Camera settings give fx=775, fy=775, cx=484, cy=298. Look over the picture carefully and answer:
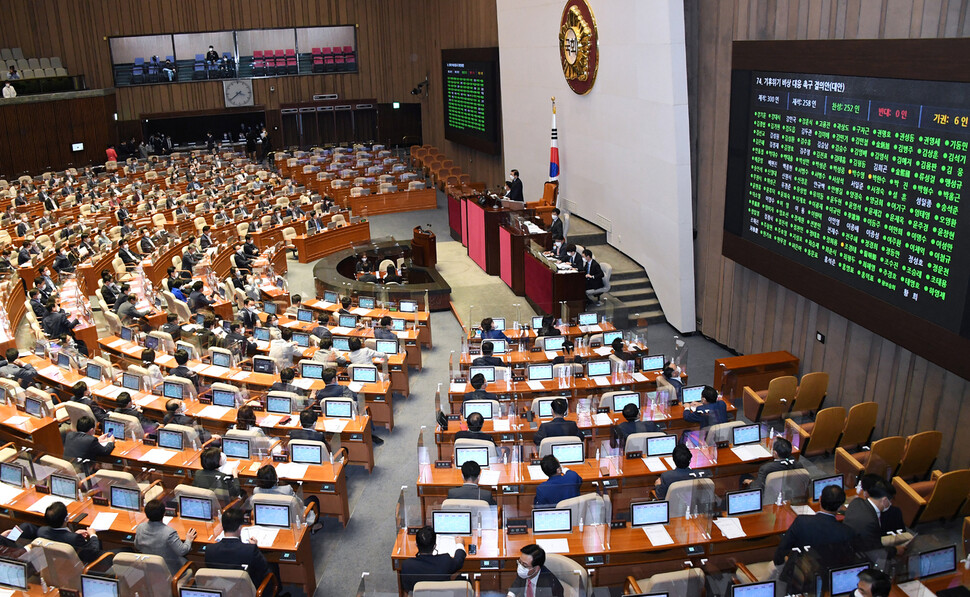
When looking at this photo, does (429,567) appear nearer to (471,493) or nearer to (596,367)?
(471,493)

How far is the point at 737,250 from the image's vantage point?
12383mm

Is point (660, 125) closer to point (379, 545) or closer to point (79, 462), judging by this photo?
point (379, 545)

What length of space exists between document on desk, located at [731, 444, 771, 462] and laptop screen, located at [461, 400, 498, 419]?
113 inches

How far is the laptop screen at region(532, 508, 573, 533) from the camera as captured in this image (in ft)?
23.3

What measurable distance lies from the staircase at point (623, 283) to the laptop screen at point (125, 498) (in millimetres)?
7906

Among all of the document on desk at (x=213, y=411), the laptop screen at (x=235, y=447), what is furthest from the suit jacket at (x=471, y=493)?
the document on desk at (x=213, y=411)

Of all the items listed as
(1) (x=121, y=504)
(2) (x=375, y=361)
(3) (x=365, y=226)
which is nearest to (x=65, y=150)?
(3) (x=365, y=226)

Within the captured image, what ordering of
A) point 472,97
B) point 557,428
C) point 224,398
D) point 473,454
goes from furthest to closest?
point 472,97 → point 224,398 → point 557,428 → point 473,454

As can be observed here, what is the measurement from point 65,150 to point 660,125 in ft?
84.1

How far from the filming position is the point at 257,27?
110 ft

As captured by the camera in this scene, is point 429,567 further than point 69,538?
No

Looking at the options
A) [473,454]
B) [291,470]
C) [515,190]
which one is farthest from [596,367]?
[515,190]

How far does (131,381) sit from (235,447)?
3046 mm

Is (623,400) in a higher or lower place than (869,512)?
lower
